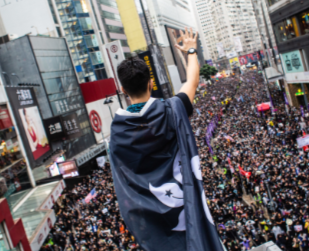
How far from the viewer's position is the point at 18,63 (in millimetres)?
28078

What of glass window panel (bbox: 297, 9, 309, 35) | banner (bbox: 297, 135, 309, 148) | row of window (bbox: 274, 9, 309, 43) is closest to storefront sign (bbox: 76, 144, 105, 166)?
banner (bbox: 297, 135, 309, 148)

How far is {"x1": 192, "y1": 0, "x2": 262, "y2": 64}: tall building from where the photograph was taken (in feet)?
281

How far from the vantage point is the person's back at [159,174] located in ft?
5.57

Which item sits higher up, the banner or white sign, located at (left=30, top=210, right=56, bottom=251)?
the banner

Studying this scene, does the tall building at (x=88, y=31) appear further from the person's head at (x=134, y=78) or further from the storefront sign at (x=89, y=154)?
the person's head at (x=134, y=78)

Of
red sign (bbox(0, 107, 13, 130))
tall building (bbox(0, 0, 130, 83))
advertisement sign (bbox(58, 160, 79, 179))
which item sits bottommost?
advertisement sign (bbox(58, 160, 79, 179))

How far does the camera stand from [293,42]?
23.2 meters

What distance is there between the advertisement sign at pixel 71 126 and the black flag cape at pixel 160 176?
27.2 meters

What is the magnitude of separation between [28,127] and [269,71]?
21978mm

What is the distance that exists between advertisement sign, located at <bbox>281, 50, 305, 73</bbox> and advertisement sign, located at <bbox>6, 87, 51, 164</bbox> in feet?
69.0

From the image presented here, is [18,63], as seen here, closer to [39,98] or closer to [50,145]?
[39,98]

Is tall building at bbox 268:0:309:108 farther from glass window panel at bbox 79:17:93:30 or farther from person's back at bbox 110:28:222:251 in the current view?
glass window panel at bbox 79:17:93:30

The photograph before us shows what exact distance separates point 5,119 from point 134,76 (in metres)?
21.9

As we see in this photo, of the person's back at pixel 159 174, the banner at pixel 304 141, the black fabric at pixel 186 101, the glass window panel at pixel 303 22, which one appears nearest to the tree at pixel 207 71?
the glass window panel at pixel 303 22
